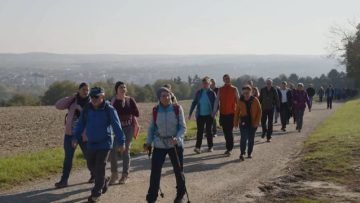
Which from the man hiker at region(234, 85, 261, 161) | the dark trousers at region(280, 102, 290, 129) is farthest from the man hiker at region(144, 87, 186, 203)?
the dark trousers at region(280, 102, 290, 129)

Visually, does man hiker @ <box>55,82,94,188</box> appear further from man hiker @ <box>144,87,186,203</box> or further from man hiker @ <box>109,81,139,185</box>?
man hiker @ <box>144,87,186,203</box>

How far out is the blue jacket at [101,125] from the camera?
28.9ft

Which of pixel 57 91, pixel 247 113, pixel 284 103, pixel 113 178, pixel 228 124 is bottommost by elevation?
pixel 57 91

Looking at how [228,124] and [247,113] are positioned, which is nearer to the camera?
[247,113]

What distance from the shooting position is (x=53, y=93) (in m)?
96.1

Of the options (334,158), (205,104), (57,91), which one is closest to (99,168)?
(205,104)

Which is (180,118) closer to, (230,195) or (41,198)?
(230,195)

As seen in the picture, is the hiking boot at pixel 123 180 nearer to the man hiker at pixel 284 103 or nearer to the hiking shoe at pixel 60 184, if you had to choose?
the hiking shoe at pixel 60 184

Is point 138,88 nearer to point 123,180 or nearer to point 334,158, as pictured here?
point 334,158

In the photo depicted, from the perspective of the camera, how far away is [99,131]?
348 inches

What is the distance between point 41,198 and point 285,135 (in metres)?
12.3

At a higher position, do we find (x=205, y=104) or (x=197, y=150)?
(x=205, y=104)

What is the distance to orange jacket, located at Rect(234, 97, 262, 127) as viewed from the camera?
1320 centimetres

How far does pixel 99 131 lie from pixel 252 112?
5411 millimetres
